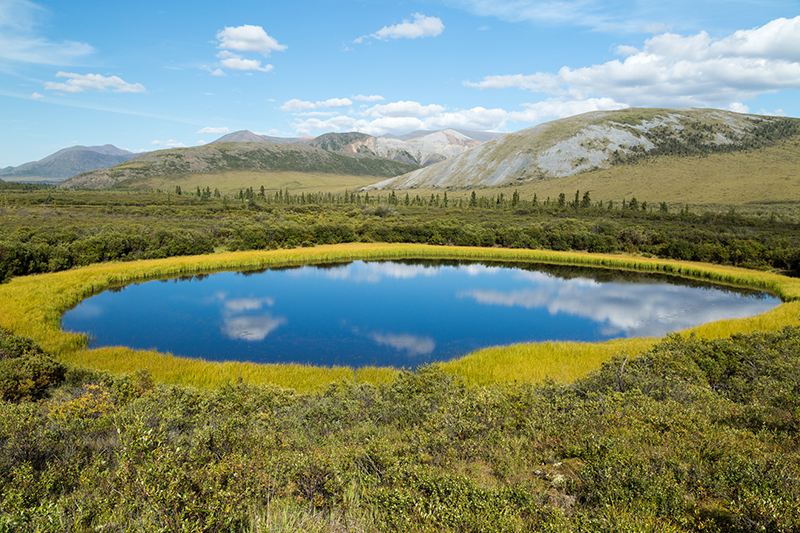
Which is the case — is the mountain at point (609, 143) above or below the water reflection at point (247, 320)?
above

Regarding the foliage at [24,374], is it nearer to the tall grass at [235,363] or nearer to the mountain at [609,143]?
the tall grass at [235,363]

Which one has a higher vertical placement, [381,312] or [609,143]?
[609,143]

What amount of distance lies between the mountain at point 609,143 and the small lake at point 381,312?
434 ft

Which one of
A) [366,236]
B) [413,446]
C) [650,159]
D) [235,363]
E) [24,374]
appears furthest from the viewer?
[650,159]

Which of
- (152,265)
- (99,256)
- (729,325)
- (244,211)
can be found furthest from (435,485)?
(244,211)

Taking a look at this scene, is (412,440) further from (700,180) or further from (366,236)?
(700,180)

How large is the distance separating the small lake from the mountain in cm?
13225

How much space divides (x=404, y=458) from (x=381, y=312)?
1893cm

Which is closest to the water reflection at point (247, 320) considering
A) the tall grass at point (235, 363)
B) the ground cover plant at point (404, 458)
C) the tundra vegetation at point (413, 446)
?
the tall grass at point (235, 363)

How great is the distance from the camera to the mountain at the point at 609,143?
150325 millimetres

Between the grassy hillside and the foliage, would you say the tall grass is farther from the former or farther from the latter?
the grassy hillside

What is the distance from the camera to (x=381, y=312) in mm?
25969

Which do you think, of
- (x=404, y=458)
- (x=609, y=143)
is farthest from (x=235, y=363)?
(x=609, y=143)

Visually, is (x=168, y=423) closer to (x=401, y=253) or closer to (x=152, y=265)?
(x=152, y=265)
